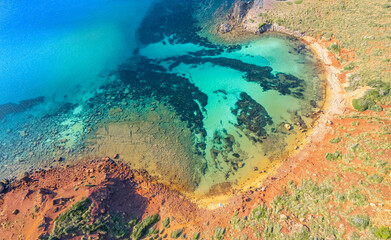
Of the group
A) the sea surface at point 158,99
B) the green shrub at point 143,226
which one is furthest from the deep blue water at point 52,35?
the green shrub at point 143,226

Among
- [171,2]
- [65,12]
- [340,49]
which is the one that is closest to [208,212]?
[340,49]

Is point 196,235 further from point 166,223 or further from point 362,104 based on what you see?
point 362,104

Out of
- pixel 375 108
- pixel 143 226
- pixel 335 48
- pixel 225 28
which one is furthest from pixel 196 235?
Result: pixel 225 28

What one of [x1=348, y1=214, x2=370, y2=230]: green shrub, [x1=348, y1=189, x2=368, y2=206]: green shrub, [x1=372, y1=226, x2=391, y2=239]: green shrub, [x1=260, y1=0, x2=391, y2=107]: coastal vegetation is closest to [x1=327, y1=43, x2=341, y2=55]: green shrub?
[x1=260, y1=0, x2=391, y2=107]: coastal vegetation

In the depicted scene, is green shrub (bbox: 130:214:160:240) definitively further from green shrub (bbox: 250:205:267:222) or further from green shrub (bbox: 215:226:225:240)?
green shrub (bbox: 250:205:267:222)

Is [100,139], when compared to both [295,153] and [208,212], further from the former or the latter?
[295,153]
